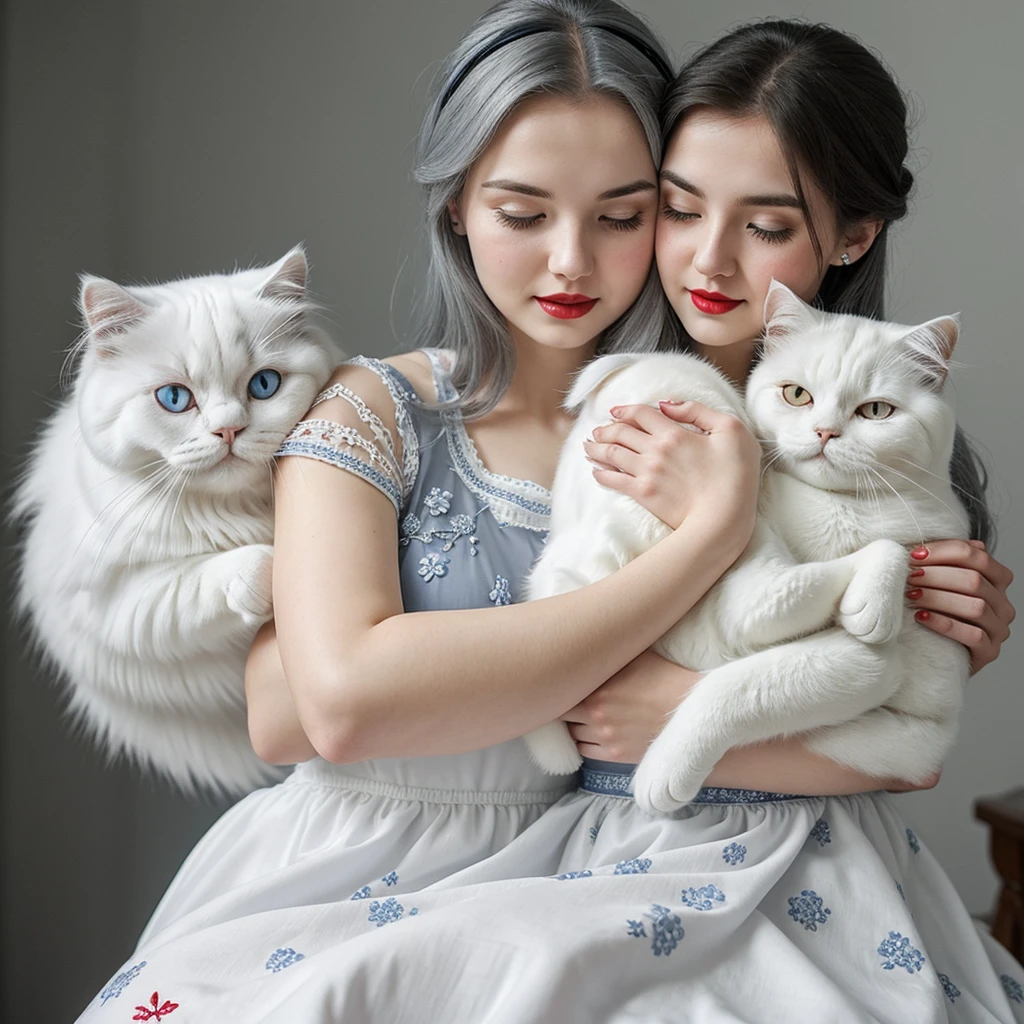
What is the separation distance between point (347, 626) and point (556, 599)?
25 cm

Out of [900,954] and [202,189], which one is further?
[202,189]

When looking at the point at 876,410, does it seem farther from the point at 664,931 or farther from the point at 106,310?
the point at 106,310

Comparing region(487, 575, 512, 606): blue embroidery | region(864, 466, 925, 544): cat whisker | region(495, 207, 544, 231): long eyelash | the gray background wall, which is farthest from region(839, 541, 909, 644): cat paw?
the gray background wall

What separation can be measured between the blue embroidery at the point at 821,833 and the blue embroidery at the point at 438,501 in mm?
662

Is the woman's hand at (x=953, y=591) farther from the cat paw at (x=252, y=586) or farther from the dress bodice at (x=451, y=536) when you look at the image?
the cat paw at (x=252, y=586)

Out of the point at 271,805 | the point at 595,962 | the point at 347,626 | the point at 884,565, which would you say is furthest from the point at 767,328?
the point at 271,805

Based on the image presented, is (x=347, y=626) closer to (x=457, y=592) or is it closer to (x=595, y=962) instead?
(x=457, y=592)

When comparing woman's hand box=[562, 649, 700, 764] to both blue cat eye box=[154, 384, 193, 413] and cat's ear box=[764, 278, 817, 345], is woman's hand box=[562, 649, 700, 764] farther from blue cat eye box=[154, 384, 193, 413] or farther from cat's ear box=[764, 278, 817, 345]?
blue cat eye box=[154, 384, 193, 413]

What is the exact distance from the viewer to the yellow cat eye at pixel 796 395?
1.45 metres

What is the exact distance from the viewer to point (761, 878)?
1.32m

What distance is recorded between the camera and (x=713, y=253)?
1533 millimetres

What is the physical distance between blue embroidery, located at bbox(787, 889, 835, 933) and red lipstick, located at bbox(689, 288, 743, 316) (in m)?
0.80

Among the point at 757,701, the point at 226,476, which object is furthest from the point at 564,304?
the point at 757,701

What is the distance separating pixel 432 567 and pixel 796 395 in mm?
543
